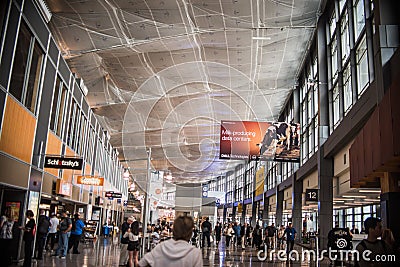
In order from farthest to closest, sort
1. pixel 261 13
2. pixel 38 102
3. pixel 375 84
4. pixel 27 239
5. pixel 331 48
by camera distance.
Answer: pixel 331 48, pixel 261 13, pixel 38 102, pixel 375 84, pixel 27 239

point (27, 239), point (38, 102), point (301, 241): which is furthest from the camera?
point (301, 241)

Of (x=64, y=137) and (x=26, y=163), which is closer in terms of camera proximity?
(x=26, y=163)

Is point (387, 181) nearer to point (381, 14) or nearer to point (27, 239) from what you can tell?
point (381, 14)

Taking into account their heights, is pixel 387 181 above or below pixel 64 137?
below

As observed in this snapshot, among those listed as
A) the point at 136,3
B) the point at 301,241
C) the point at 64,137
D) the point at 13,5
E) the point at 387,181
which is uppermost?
the point at 136,3

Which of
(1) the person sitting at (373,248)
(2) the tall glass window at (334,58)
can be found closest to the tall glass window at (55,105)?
(2) the tall glass window at (334,58)

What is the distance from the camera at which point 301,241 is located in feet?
103

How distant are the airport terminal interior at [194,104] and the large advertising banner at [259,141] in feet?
0.25

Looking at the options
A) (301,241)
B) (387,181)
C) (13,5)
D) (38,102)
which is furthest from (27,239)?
(301,241)

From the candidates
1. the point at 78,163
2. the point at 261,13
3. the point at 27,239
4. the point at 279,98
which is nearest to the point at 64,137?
the point at 78,163

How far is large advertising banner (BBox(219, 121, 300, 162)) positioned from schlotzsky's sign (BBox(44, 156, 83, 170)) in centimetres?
872

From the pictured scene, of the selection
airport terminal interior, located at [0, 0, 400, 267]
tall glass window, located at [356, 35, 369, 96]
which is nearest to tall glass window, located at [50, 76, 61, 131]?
airport terminal interior, located at [0, 0, 400, 267]

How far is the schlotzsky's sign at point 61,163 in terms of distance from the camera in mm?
15430

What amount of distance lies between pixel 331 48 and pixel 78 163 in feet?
48.3
